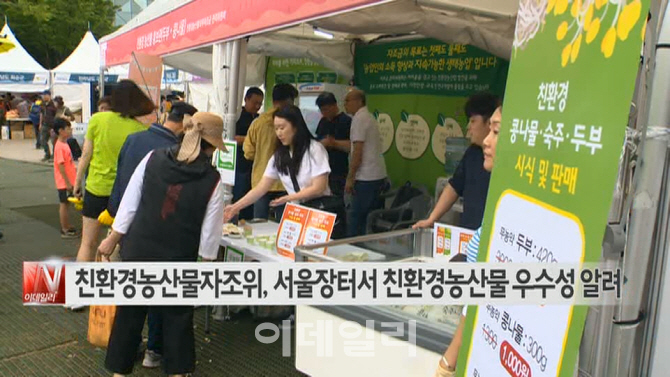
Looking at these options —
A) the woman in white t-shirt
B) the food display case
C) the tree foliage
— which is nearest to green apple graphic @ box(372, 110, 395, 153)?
the woman in white t-shirt

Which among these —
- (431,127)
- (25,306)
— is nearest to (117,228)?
(25,306)

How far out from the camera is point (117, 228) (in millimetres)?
2924

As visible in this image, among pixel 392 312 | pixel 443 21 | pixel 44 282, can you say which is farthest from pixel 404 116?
pixel 392 312

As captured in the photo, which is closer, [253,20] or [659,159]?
[659,159]

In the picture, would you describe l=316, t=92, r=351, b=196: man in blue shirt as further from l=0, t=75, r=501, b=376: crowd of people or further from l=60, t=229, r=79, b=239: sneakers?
l=60, t=229, r=79, b=239: sneakers

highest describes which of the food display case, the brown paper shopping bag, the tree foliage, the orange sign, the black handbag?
the tree foliage

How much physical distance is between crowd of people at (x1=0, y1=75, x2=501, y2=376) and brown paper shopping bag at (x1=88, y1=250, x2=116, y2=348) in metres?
0.28

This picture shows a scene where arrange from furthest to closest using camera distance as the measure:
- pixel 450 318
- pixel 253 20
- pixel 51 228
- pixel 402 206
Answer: pixel 51 228 < pixel 402 206 < pixel 253 20 < pixel 450 318

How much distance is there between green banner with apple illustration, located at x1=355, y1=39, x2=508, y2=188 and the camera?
19.2 feet

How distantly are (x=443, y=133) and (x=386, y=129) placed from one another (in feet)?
3.20

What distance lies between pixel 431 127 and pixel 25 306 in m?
4.36

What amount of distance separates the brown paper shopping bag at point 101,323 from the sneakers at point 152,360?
28cm

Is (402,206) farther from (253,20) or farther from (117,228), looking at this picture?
(117,228)

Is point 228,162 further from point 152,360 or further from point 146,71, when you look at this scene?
point 146,71
